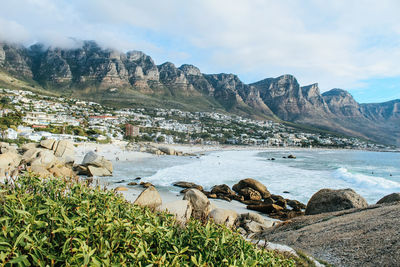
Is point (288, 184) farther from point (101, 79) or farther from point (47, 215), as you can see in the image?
point (101, 79)

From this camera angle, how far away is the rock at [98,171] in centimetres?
2553

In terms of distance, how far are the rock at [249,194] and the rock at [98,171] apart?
54.0 ft

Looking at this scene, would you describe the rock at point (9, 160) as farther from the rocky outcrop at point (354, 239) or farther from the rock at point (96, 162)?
the rocky outcrop at point (354, 239)

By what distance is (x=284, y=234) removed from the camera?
951 centimetres

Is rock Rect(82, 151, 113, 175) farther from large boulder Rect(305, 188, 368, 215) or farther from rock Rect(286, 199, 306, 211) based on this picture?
large boulder Rect(305, 188, 368, 215)

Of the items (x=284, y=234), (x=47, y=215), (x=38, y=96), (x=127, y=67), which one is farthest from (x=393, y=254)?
(x=127, y=67)

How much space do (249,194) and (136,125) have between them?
9929 centimetres

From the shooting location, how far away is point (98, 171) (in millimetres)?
26531

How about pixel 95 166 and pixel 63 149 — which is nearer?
pixel 95 166

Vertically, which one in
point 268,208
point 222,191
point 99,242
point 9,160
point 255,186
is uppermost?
point 99,242

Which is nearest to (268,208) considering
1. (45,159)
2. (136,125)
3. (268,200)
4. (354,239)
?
(268,200)

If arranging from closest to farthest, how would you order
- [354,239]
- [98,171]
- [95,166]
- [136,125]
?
[354,239] < [98,171] < [95,166] < [136,125]

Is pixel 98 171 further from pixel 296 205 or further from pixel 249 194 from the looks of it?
pixel 296 205

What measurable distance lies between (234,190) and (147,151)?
149 ft
